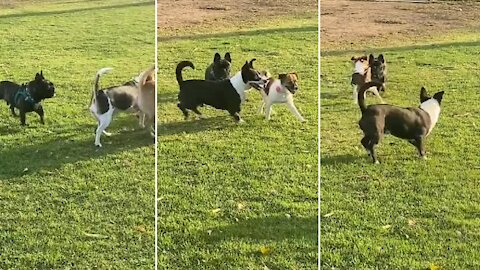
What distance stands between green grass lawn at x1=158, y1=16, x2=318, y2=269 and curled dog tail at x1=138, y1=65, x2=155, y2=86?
39mm

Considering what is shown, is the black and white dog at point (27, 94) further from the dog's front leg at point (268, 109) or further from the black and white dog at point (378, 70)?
the black and white dog at point (378, 70)

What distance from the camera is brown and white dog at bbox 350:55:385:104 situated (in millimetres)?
2820

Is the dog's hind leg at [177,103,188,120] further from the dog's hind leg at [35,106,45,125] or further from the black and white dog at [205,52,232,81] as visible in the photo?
the dog's hind leg at [35,106,45,125]

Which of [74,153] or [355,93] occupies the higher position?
[355,93]

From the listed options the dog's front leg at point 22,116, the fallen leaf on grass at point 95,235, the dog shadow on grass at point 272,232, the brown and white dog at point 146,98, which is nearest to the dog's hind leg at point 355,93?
the dog shadow on grass at point 272,232

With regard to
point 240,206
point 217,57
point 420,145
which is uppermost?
point 217,57

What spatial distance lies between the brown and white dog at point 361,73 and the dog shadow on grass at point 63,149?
0.92 metres

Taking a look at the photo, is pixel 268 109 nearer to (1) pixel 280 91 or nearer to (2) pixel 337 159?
(1) pixel 280 91

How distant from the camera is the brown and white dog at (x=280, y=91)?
2861 millimetres

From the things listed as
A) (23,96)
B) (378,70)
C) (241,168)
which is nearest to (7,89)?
(23,96)

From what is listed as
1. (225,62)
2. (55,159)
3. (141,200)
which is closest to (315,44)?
(225,62)

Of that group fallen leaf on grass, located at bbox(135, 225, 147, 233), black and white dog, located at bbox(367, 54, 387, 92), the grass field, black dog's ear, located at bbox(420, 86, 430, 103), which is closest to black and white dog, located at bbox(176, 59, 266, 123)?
the grass field

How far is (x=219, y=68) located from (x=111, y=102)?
50cm

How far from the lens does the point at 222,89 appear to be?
114 inches
